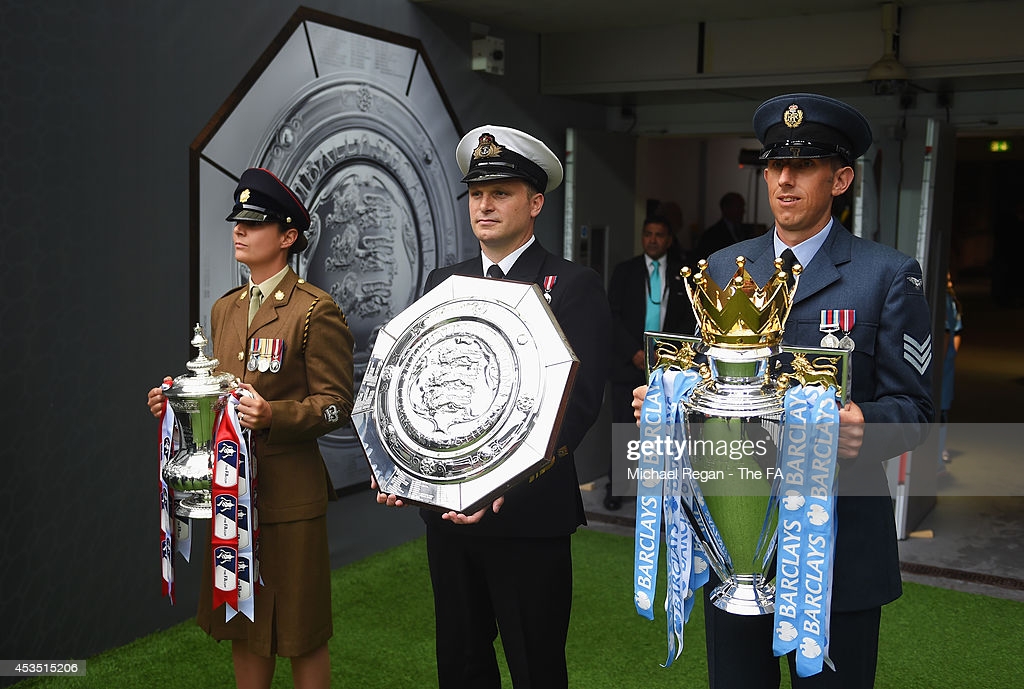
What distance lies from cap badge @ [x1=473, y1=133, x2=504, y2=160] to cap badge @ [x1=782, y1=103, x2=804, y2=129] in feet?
2.07

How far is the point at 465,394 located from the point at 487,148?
2.03 feet

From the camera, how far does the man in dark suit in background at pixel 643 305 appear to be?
515 cm

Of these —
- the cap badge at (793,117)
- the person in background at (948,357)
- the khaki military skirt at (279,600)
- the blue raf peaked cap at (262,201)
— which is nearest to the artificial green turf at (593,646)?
the khaki military skirt at (279,600)

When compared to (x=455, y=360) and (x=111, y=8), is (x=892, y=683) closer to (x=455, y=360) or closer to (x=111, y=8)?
(x=455, y=360)

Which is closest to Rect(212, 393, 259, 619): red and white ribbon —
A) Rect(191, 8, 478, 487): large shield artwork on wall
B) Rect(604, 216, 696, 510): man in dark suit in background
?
Rect(191, 8, 478, 487): large shield artwork on wall

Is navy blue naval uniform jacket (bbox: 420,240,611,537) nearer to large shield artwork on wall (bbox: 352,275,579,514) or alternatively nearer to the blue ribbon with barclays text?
large shield artwork on wall (bbox: 352,275,579,514)

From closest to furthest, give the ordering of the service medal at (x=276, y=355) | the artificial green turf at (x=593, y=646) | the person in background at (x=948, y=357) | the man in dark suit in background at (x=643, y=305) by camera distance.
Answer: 1. the service medal at (x=276, y=355)
2. the artificial green turf at (x=593, y=646)
3. the man in dark suit in background at (x=643, y=305)
4. the person in background at (x=948, y=357)

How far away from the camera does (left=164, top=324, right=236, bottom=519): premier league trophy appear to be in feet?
6.89

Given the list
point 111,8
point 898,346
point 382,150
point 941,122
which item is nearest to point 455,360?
point 898,346

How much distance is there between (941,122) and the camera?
15.7ft

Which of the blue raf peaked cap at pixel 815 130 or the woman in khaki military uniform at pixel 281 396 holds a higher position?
the blue raf peaked cap at pixel 815 130

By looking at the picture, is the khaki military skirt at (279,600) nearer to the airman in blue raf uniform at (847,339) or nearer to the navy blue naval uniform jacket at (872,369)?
the airman in blue raf uniform at (847,339)

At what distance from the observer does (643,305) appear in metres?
5.19

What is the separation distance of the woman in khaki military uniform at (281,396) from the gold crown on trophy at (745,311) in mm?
1101
